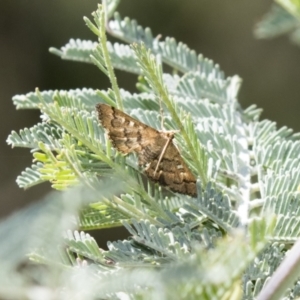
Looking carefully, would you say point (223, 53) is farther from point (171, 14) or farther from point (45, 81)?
point (45, 81)

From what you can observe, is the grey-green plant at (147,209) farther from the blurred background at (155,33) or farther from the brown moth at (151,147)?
the blurred background at (155,33)

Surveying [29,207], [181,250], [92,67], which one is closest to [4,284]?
[29,207]

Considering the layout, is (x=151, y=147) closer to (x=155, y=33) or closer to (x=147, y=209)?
(x=147, y=209)

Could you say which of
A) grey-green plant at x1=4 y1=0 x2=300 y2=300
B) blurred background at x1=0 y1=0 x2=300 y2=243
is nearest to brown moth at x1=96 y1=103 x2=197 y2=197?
grey-green plant at x1=4 y1=0 x2=300 y2=300

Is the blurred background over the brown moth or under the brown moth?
over

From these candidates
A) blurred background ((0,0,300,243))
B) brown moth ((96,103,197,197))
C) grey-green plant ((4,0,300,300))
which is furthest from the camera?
blurred background ((0,0,300,243))

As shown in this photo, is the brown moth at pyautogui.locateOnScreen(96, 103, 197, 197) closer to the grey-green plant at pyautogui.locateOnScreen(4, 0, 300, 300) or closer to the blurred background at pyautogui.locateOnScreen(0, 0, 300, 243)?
the grey-green plant at pyautogui.locateOnScreen(4, 0, 300, 300)

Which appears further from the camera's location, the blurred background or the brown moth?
the blurred background

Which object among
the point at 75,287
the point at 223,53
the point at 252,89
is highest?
the point at 223,53

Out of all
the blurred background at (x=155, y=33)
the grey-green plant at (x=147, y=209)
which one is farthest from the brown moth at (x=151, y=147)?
the blurred background at (x=155, y=33)
